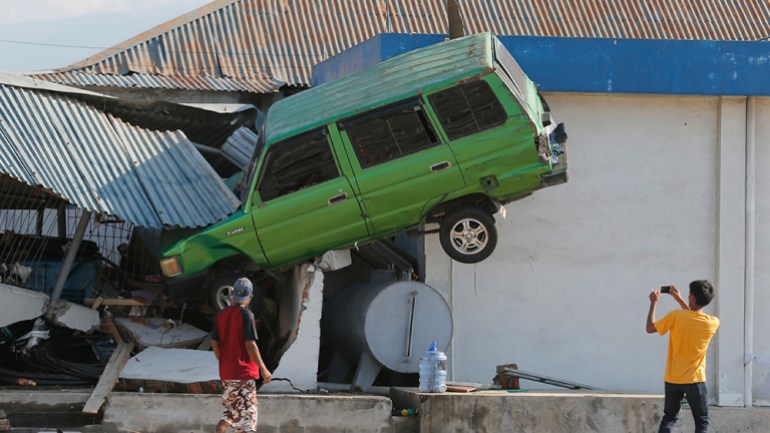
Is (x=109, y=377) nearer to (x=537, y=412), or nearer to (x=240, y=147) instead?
(x=240, y=147)

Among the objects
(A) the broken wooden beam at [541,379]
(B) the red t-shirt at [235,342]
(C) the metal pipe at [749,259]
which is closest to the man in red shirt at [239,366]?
(B) the red t-shirt at [235,342]

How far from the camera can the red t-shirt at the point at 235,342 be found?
916cm

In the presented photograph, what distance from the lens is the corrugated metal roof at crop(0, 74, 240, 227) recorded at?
12164mm

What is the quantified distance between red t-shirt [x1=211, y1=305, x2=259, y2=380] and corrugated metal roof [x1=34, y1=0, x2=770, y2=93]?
526 inches

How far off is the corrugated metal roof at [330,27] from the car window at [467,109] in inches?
435

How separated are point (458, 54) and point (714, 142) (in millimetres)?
3519

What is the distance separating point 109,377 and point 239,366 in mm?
2764

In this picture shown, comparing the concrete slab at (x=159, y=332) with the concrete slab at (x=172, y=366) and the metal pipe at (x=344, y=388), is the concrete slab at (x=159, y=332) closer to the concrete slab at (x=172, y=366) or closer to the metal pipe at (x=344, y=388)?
the concrete slab at (x=172, y=366)

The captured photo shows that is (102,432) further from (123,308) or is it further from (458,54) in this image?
(458,54)

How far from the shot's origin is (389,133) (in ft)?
38.4

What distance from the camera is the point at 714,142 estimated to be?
1338cm

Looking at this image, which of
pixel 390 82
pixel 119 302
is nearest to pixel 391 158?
pixel 390 82

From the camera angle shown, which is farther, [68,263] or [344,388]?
[68,263]

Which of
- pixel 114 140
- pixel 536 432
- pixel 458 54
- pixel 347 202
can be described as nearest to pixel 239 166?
pixel 114 140
